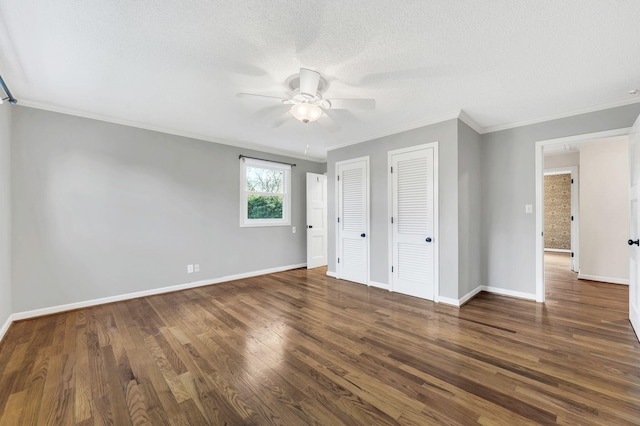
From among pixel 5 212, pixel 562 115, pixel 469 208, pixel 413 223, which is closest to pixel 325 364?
pixel 413 223

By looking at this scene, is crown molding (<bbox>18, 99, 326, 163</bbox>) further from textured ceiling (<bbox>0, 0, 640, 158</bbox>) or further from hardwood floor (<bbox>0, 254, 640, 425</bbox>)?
hardwood floor (<bbox>0, 254, 640, 425</bbox>)

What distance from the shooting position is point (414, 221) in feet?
12.5

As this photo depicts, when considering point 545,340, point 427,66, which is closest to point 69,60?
point 427,66

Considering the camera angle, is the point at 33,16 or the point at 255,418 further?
the point at 33,16

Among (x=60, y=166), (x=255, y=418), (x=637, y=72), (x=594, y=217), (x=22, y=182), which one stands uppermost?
(x=637, y=72)

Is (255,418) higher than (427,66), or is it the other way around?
(427,66)

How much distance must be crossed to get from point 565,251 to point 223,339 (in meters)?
9.64

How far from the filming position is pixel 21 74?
246 cm

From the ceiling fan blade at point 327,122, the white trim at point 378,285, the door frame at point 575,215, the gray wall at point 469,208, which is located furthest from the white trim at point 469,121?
the door frame at point 575,215

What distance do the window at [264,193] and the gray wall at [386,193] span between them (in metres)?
1.07

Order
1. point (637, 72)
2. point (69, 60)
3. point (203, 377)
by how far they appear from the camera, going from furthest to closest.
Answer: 1. point (637, 72)
2. point (69, 60)
3. point (203, 377)

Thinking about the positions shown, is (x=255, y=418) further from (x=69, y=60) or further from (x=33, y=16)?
(x=69, y=60)

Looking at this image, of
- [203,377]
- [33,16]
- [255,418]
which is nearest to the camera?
[255,418]

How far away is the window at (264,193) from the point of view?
494cm
